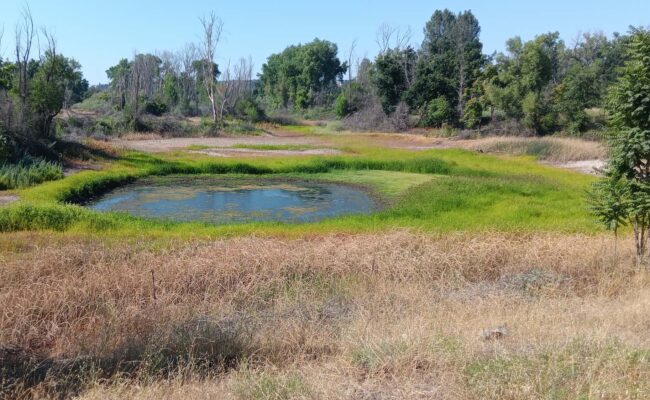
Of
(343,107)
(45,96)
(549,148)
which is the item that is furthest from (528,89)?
(45,96)

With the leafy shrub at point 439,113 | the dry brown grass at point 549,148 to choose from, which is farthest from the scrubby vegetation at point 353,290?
the leafy shrub at point 439,113

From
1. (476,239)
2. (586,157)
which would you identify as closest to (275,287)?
(476,239)

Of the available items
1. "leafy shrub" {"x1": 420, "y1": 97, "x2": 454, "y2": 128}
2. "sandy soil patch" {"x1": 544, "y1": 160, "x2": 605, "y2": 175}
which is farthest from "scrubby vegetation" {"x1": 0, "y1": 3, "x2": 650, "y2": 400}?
"leafy shrub" {"x1": 420, "y1": 97, "x2": 454, "y2": 128}

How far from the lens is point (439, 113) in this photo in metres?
50.3

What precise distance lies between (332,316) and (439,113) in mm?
45133

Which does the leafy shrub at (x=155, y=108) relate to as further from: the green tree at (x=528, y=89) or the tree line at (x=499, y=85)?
the green tree at (x=528, y=89)

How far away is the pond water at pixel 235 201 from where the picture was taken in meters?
16.9

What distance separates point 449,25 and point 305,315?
8867cm

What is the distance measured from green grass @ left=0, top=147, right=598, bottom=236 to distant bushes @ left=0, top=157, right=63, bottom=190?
2.50ft

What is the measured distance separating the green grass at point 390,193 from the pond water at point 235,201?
1077 mm

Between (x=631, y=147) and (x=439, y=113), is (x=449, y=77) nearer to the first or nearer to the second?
(x=439, y=113)

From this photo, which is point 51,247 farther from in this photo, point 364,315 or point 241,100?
point 241,100

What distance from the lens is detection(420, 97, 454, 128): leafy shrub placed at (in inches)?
1983

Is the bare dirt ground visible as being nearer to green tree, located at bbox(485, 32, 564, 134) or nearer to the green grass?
the green grass
